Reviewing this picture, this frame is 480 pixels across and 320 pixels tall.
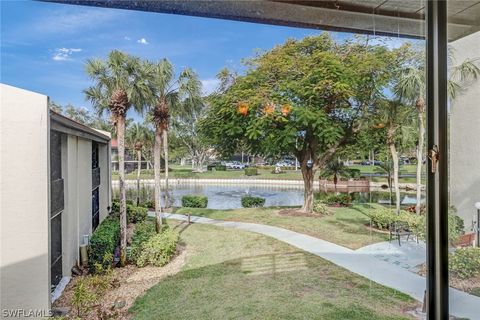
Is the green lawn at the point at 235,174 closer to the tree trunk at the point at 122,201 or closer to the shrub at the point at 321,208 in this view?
the tree trunk at the point at 122,201

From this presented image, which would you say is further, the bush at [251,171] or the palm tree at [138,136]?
the bush at [251,171]

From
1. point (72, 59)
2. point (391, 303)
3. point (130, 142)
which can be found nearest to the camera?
point (72, 59)

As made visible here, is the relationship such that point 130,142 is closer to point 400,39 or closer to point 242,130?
point 242,130

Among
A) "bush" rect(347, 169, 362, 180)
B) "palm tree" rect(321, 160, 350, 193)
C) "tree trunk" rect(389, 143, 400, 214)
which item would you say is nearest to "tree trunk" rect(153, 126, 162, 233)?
"palm tree" rect(321, 160, 350, 193)

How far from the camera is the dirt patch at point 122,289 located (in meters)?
1.19

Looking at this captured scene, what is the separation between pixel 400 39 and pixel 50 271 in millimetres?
1825

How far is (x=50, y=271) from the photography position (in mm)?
1109

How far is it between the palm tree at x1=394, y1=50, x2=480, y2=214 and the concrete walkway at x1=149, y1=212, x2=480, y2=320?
1.09 feet

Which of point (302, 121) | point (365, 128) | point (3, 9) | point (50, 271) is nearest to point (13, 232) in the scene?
point (50, 271)

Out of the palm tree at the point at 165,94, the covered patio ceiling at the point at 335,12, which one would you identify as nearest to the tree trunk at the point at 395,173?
the covered patio ceiling at the point at 335,12

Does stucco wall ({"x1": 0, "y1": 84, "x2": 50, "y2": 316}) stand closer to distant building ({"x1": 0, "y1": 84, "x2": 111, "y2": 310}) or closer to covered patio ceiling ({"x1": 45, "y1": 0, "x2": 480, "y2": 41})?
distant building ({"x1": 0, "y1": 84, "x2": 111, "y2": 310})

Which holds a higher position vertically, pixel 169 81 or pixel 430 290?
pixel 169 81

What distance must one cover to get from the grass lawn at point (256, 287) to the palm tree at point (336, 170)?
0.44 metres

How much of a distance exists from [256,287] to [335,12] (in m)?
1.41
